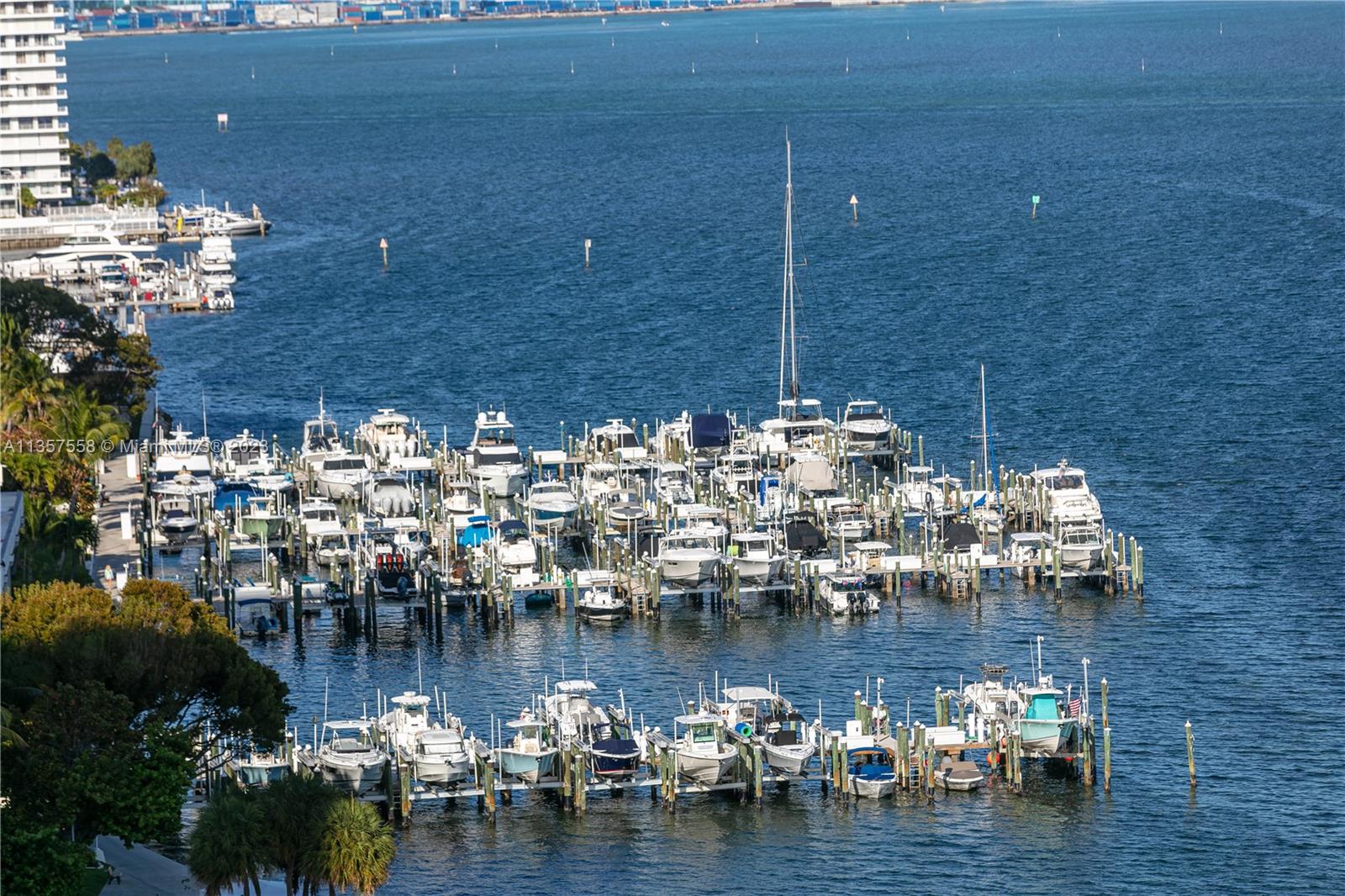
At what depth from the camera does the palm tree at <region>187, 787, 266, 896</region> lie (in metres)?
55.2

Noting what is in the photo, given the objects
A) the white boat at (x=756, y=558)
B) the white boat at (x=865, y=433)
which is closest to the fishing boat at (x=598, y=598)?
the white boat at (x=756, y=558)

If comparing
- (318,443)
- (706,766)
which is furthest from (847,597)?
(318,443)

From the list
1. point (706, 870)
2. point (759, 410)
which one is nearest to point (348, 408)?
point (759, 410)

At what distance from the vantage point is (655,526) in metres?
92.7

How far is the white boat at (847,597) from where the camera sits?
281 ft

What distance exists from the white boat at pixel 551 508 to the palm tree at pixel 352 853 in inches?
1525

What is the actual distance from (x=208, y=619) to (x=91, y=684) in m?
10.7

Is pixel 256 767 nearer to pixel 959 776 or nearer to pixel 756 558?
pixel 959 776

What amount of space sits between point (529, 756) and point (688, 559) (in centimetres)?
2039

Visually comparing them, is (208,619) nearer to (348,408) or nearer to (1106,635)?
(1106,635)

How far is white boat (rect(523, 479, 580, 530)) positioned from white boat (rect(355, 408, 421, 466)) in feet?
30.0

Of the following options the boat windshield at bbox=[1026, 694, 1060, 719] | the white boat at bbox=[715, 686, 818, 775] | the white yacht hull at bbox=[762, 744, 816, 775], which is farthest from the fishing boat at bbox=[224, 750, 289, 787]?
the boat windshield at bbox=[1026, 694, 1060, 719]

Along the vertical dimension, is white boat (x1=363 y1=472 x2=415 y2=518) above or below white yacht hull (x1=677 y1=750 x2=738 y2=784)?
above

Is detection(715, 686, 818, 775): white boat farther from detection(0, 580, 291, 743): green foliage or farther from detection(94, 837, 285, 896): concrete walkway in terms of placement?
detection(94, 837, 285, 896): concrete walkway
